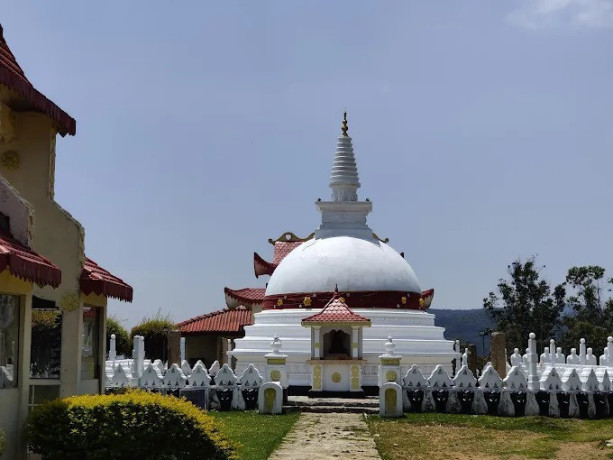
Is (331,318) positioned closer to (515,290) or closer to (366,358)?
(366,358)

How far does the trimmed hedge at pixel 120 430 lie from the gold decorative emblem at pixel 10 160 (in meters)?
3.46

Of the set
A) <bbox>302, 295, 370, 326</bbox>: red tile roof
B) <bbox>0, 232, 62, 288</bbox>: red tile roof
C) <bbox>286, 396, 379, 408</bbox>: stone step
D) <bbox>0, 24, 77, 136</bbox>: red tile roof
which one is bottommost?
<bbox>286, 396, 379, 408</bbox>: stone step

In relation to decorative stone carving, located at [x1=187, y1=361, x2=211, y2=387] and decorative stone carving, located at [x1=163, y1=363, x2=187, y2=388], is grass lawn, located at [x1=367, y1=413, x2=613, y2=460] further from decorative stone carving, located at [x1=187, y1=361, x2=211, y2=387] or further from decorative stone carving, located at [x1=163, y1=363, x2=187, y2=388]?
decorative stone carving, located at [x1=163, y1=363, x2=187, y2=388]

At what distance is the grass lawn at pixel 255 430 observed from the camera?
16.8 metres

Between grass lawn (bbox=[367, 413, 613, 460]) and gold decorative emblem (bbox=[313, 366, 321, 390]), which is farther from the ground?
gold decorative emblem (bbox=[313, 366, 321, 390])

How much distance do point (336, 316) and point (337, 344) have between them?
214 cm

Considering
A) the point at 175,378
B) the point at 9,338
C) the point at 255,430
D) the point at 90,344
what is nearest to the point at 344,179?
the point at 175,378

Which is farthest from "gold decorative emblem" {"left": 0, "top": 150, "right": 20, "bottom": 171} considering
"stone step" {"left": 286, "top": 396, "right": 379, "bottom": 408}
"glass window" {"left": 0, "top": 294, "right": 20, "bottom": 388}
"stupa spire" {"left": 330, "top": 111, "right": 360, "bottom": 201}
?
"stupa spire" {"left": 330, "top": 111, "right": 360, "bottom": 201}

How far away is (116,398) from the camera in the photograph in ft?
38.0

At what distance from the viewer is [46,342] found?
12648 mm

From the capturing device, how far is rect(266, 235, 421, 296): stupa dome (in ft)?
113

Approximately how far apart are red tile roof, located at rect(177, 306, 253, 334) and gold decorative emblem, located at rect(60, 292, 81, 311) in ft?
111

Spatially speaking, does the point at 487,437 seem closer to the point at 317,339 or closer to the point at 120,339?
the point at 317,339

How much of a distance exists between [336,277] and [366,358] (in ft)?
13.5
